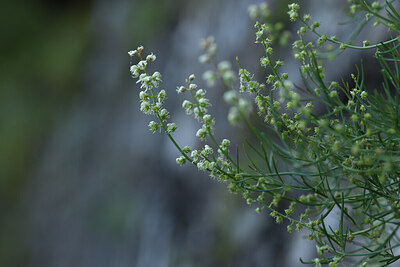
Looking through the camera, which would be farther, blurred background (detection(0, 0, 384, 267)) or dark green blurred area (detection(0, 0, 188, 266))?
dark green blurred area (detection(0, 0, 188, 266))

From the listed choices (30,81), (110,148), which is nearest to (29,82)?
(30,81)

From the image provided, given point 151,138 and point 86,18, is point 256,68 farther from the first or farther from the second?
point 86,18

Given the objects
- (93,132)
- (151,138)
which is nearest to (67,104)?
(93,132)

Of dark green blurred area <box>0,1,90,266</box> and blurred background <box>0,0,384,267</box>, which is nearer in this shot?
blurred background <box>0,0,384,267</box>

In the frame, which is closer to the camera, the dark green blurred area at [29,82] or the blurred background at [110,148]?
the blurred background at [110,148]

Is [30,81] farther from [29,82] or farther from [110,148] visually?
[110,148]

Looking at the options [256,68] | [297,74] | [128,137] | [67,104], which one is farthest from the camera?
[67,104]
